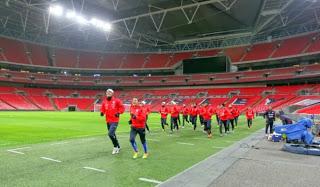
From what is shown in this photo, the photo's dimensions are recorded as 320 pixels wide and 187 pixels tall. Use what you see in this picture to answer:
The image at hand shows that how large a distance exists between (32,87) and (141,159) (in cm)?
6643

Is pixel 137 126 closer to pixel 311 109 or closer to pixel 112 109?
pixel 112 109

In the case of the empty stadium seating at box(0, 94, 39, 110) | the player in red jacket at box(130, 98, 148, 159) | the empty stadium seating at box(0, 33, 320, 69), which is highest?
the empty stadium seating at box(0, 33, 320, 69)

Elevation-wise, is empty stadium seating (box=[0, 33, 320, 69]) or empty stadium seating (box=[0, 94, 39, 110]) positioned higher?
empty stadium seating (box=[0, 33, 320, 69])

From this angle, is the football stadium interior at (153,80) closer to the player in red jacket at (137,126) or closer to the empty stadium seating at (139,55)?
the empty stadium seating at (139,55)

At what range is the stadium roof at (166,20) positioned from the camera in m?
36.1

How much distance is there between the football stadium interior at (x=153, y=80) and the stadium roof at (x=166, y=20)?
0.78 feet

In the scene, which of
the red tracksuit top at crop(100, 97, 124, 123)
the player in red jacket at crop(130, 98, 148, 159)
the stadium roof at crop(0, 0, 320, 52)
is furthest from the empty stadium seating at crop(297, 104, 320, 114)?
the red tracksuit top at crop(100, 97, 124, 123)

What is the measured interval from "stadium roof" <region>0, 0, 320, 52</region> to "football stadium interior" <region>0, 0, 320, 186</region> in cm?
24

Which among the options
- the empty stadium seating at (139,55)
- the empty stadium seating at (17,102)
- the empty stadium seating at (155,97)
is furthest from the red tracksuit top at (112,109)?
the empty stadium seating at (139,55)

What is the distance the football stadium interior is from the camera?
23.5ft

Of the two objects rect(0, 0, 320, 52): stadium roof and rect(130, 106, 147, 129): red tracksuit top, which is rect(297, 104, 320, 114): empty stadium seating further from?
rect(130, 106, 147, 129): red tracksuit top

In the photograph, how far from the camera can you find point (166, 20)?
46.5 meters

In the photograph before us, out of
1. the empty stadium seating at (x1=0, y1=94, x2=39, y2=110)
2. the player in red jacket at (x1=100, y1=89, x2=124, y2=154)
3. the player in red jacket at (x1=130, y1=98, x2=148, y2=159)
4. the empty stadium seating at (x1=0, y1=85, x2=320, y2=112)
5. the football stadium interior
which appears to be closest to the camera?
the football stadium interior

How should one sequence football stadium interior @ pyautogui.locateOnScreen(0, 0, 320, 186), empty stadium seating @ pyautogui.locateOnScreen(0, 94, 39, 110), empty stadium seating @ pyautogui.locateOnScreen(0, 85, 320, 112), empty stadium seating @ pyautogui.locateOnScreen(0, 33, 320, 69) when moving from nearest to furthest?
1. football stadium interior @ pyautogui.locateOnScreen(0, 0, 320, 186)
2. empty stadium seating @ pyautogui.locateOnScreen(0, 85, 320, 112)
3. empty stadium seating @ pyautogui.locateOnScreen(0, 94, 39, 110)
4. empty stadium seating @ pyautogui.locateOnScreen(0, 33, 320, 69)
